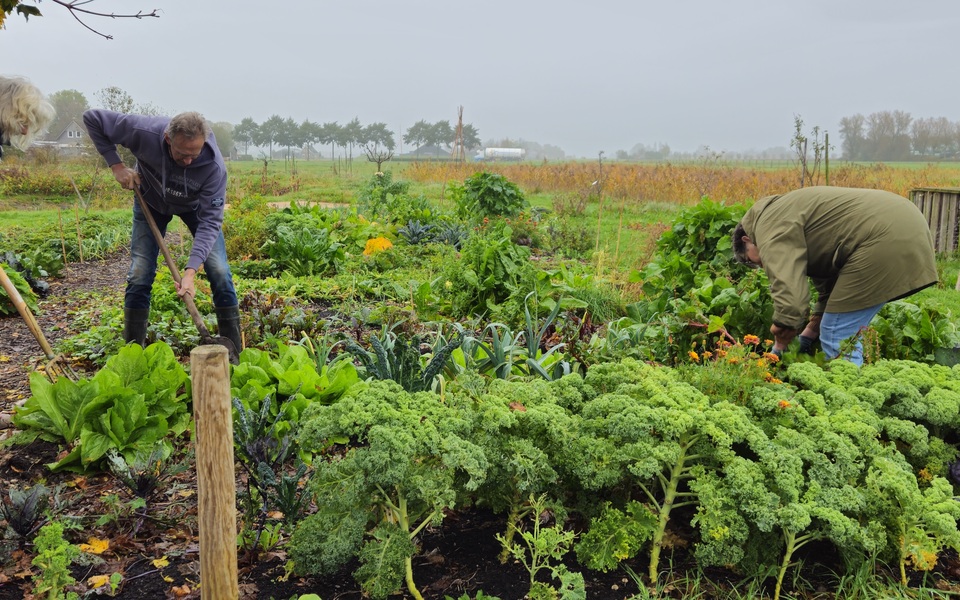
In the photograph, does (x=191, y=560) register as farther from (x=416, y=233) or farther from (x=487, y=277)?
(x=416, y=233)

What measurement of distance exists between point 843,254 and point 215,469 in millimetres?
3709

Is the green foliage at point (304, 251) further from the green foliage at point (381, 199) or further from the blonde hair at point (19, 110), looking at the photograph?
the blonde hair at point (19, 110)

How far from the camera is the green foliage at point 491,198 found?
444 inches

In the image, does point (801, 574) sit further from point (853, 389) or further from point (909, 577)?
point (853, 389)

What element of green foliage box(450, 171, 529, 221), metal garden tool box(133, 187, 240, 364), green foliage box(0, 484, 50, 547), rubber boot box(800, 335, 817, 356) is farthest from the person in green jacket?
green foliage box(450, 171, 529, 221)

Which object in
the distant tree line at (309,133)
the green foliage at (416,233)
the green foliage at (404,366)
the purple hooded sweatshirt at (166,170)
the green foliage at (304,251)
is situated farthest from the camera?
the distant tree line at (309,133)

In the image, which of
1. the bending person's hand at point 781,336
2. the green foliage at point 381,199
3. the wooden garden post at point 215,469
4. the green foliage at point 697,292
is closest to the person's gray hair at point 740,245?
the green foliage at point 697,292

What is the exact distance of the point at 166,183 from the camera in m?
4.05

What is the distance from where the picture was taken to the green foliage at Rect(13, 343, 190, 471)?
9.95 feet

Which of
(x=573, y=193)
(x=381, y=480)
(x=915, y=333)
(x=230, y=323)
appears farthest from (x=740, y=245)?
(x=573, y=193)

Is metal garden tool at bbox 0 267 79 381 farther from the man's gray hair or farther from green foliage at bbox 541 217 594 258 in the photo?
green foliage at bbox 541 217 594 258

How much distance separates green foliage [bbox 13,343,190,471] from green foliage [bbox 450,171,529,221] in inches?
323

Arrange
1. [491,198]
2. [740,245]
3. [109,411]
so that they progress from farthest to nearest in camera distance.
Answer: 1. [491,198]
2. [740,245]
3. [109,411]

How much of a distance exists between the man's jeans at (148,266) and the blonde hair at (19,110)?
675mm
